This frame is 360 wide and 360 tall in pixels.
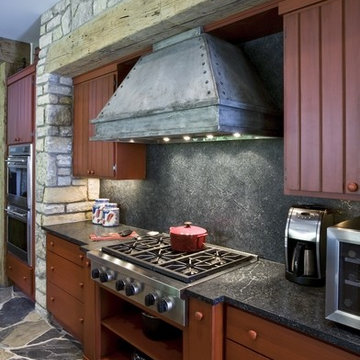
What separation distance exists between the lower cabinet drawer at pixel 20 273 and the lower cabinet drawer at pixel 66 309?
0.52 meters

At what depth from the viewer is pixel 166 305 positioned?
5.51 feet

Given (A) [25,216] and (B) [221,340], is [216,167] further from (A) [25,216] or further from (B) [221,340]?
(A) [25,216]

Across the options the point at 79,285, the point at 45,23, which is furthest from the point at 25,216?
the point at 45,23

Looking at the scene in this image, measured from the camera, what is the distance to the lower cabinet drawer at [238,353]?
1.44 metres

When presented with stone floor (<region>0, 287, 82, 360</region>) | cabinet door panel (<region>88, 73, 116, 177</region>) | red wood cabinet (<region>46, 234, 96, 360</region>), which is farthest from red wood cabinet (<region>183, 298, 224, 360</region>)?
cabinet door panel (<region>88, 73, 116, 177</region>)

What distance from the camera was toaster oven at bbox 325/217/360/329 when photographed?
120 cm

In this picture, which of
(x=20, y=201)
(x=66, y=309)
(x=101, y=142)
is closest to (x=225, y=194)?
(x=101, y=142)

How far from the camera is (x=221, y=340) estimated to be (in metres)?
1.56

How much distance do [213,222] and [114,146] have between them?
1.03 meters

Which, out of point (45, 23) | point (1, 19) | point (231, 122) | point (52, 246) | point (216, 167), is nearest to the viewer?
point (231, 122)

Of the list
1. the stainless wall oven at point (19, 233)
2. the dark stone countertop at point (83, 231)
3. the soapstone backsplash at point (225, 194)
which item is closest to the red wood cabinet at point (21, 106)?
the stainless wall oven at point (19, 233)

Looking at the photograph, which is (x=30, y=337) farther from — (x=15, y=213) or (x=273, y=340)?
(x=273, y=340)

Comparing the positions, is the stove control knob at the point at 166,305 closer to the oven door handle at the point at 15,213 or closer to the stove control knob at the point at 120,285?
the stove control knob at the point at 120,285

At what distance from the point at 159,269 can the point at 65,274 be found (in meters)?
1.27
